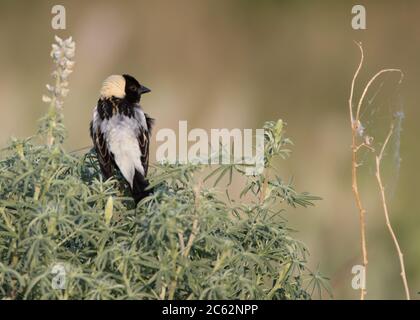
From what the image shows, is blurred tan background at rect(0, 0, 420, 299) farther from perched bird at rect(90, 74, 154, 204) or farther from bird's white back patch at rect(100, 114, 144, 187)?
bird's white back patch at rect(100, 114, 144, 187)

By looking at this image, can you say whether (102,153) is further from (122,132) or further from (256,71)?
(256,71)

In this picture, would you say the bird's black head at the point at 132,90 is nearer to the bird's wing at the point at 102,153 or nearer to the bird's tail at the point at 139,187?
the bird's wing at the point at 102,153

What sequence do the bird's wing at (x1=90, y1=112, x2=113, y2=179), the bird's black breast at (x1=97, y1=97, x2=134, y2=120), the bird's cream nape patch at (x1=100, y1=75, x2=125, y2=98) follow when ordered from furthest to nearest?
the bird's cream nape patch at (x1=100, y1=75, x2=125, y2=98), the bird's black breast at (x1=97, y1=97, x2=134, y2=120), the bird's wing at (x1=90, y1=112, x2=113, y2=179)

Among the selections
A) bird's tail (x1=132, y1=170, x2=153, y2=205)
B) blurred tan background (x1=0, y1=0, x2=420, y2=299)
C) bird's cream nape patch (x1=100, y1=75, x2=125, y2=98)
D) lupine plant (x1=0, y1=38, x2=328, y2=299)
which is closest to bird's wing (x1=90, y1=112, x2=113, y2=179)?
bird's tail (x1=132, y1=170, x2=153, y2=205)

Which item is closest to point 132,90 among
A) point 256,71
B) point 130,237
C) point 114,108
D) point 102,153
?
point 114,108

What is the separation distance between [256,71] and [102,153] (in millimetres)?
2224

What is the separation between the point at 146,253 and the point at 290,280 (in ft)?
1.82

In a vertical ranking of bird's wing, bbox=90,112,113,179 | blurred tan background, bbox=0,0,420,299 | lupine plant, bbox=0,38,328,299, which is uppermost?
blurred tan background, bbox=0,0,420,299

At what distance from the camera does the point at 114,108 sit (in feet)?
13.5

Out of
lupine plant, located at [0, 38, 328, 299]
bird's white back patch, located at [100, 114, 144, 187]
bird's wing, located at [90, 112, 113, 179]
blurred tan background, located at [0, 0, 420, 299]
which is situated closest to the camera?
lupine plant, located at [0, 38, 328, 299]

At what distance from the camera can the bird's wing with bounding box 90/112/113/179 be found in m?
3.62

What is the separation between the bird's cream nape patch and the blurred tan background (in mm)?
781

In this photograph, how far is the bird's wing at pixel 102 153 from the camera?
3.62 metres

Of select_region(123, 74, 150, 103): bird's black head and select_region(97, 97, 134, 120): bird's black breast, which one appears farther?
select_region(123, 74, 150, 103): bird's black head
